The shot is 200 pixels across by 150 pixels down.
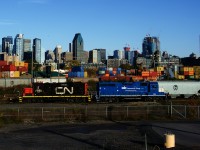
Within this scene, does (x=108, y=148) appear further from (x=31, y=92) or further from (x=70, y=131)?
(x=31, y=92)

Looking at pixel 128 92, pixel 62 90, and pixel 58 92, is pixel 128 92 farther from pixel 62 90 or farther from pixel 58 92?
pixel 58 92

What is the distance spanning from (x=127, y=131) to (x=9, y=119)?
13.7 meters

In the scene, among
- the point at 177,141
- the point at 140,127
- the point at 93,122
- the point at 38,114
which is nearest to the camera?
the point at 177,141

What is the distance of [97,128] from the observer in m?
33.8

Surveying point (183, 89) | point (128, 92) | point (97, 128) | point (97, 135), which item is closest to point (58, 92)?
point (128, 92)

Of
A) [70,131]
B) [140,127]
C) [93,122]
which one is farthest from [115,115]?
[70,131]

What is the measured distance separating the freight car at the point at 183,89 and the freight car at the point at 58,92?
58.5 feet

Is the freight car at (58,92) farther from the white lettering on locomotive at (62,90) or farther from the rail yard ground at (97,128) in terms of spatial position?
the rail yard ground at (97,128)

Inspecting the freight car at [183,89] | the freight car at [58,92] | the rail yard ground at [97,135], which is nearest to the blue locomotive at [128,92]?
the freight car at [58,92]

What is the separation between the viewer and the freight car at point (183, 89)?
7181 cm

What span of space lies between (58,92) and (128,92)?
12.5 meters

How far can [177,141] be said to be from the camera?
26125 millimetres

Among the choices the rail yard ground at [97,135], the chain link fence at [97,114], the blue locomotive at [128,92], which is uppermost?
the blue locomotive at [128,92]

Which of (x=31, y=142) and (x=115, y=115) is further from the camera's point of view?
(x=115, y=115)
